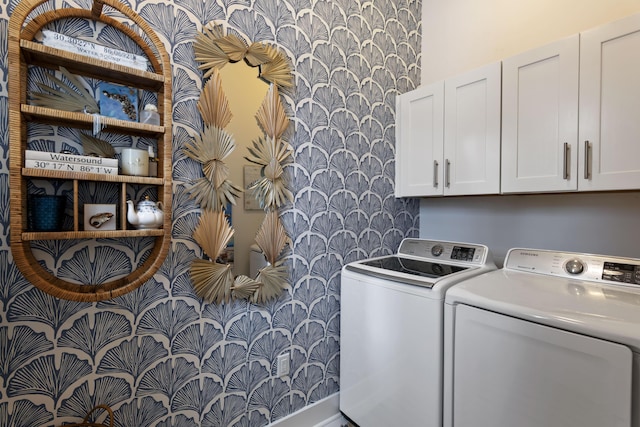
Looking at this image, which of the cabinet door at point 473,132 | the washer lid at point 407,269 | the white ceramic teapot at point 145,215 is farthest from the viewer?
the cabinet door at point 473,132

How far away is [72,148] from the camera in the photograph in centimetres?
112

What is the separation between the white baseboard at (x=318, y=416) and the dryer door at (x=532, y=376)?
0.82 m

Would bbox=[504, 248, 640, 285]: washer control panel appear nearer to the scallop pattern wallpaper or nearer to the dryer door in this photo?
the dryer door

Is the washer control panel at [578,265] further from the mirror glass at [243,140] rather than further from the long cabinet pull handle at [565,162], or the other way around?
the mirror glass at [243,140]

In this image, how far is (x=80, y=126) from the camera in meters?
1.12

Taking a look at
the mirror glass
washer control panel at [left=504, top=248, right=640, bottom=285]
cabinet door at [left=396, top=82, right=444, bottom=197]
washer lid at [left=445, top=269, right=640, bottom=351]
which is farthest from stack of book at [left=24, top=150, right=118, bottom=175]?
washer control panel at [left=504, top=248, right=640, bottom=285]

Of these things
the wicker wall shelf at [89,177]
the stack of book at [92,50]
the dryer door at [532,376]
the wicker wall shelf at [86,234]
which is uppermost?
the stack of book at [92,50]

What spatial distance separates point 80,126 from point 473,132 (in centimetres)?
193

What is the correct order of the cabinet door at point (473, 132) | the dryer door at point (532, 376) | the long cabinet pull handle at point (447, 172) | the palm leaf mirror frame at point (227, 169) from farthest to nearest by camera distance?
the long cabinet pull handle at point (447, 172)
the cabinet door at point (473, 132)
the palm leaf mirror frame at point (227, 169)
the dryer door at point (532, 376)

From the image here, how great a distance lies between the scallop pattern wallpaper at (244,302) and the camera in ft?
3.56

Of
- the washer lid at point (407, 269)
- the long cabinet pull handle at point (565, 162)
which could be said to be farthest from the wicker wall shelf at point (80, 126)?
the long cabinet pull handle at point (565, 162)

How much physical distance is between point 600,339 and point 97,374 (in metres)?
1.77

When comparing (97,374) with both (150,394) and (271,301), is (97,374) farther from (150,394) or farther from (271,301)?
(271,301)

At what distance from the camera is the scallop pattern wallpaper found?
1.08 meters
